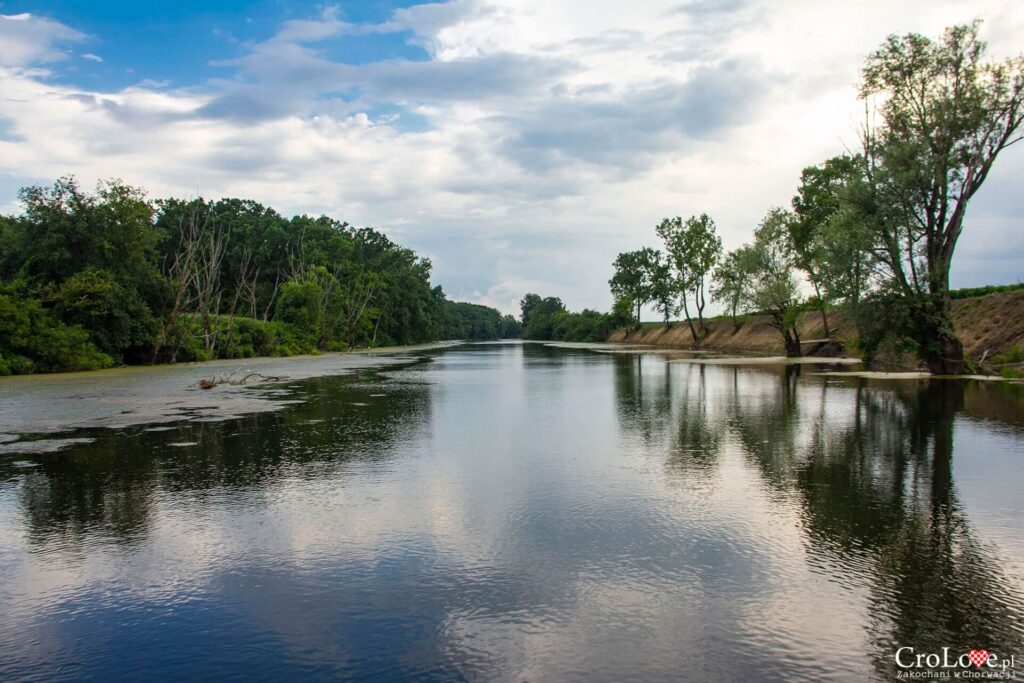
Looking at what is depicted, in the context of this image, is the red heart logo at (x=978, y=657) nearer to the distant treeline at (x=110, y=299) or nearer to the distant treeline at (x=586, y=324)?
the distant treeline at (x=110, y=299)

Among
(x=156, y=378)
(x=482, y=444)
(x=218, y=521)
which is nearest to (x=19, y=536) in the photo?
(x=218, y=521)

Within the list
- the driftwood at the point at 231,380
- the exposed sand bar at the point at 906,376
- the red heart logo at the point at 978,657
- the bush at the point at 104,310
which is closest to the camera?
the red heart logo at the point at 978,657

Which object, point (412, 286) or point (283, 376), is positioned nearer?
point (283, 376)

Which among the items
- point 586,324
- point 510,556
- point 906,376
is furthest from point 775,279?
point 586,324

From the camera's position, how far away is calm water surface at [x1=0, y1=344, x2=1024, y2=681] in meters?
5.22

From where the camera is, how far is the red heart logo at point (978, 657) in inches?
200

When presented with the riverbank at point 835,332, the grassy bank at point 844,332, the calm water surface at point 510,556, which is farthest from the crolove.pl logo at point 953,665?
the grassy bank at point 844,332

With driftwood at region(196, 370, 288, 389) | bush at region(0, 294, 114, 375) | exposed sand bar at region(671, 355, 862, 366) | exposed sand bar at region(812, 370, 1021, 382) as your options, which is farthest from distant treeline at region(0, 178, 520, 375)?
exposed sand bar at region(812, 370, 1021, 382)

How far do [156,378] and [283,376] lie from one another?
19.1ft

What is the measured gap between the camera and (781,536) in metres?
7.98

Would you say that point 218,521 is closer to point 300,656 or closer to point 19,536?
point 19,536

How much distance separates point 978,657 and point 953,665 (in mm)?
262

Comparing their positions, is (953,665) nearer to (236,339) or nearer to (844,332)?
(236,339)

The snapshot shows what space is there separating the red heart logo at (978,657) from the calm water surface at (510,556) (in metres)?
0.09
